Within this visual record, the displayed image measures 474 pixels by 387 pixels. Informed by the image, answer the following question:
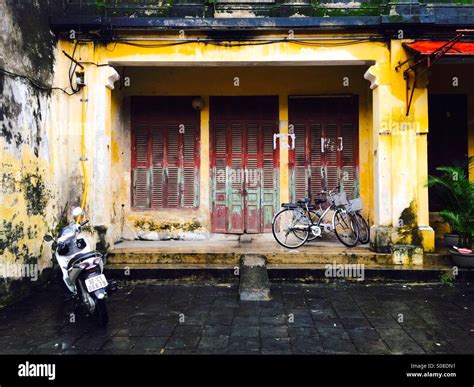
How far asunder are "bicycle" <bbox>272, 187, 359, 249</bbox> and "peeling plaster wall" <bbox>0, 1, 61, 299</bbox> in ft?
13.4

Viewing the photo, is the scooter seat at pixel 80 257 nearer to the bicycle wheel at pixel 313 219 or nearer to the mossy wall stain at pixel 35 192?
the mossy wall stain at pixel 35 192

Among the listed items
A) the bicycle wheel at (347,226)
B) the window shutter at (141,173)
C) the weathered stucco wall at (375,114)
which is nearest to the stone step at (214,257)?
the weathered stucco wall at (375,114)

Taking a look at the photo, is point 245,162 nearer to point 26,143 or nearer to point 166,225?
point 166,225

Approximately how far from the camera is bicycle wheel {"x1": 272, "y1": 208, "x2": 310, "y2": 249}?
7664 mm

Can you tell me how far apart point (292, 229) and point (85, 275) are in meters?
4.17

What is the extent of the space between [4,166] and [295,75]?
5.93 meters

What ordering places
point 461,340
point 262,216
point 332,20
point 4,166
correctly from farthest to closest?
point 262,216 < point 332,20 < point 4,166 < point 461,340

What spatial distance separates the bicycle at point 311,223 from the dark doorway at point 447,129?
237 cm

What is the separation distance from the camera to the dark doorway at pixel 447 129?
8.64 m

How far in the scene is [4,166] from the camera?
5.41m

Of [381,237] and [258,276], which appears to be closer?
[258,276]

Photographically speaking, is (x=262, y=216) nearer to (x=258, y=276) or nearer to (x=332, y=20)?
(x=258, y=276)
